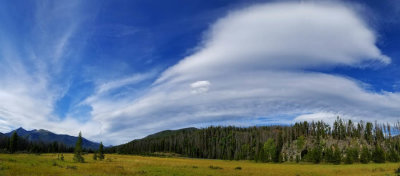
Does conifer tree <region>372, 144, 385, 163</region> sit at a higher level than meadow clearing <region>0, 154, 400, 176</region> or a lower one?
lower

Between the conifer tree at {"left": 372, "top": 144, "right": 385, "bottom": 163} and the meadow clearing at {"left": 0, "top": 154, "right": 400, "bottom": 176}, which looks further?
the conifer tree at {"left": 372, "top": 144, "right": 385, "bottom": 163}

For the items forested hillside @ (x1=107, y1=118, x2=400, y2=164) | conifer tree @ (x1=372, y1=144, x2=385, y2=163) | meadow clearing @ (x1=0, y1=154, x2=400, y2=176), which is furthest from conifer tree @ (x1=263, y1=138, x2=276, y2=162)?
meadow clearing @ (x1=0, y1=154, x2=400, y2=176)

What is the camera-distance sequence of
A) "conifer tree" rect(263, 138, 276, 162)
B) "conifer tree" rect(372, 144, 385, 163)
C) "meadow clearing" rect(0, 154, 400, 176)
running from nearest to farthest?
"meadow clearing" rect(0, 154, 400, 176) → "conifer tree" rect(372, 144, 385, 163) → "conifer tree" rect(263, 138, 276, 162)

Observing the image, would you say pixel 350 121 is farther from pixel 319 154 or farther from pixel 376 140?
pixel 319 154

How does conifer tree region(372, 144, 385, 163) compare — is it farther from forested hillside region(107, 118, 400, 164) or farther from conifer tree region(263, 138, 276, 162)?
conifer tree region(263, 138, 276, 162)

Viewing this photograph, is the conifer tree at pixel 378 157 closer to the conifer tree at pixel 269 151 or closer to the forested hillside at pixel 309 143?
the forested hillside at pixel 309 143

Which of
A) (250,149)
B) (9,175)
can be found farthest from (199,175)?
(250,149)

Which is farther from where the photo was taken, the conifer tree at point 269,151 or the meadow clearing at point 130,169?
the conifer tree at point 269,151

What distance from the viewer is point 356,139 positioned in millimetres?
142875

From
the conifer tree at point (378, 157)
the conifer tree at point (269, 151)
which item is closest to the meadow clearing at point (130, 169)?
the conifer tree at point (378, 157)

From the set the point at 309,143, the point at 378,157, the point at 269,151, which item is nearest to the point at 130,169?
the point at 269,151

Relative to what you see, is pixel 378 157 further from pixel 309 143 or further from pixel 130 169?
pixel 130 169

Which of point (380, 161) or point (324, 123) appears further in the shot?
point (324, 123)

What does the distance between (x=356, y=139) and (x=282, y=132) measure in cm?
4118
